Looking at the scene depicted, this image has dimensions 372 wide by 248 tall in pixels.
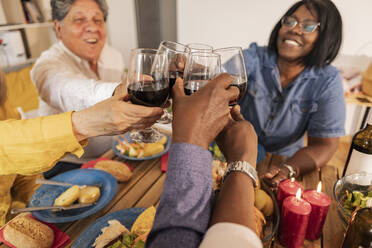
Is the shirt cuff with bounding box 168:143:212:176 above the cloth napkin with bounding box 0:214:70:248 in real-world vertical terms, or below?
above

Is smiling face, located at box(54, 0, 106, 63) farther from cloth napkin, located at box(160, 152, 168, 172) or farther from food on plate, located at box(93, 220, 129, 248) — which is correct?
food on plate, located at box(93, 220, 129, 248)

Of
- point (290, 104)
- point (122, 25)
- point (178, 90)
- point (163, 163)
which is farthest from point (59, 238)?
point (122, 25)

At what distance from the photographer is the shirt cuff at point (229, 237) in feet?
1.60

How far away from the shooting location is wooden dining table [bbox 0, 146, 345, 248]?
92 cm

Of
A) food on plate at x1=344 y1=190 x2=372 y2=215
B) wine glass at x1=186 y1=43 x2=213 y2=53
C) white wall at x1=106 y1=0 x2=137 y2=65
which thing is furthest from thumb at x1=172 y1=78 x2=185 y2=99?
white wall at x1=106 y1=0 x2=137 y2=65

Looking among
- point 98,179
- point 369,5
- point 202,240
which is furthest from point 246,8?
point 202,240

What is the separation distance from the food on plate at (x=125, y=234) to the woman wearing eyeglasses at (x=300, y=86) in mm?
811

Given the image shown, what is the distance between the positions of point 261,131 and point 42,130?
1540 mm

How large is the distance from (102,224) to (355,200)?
37.2 inches

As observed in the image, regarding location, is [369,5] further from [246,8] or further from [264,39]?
[246,8]

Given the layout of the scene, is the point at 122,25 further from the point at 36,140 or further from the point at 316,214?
the point at 316,214

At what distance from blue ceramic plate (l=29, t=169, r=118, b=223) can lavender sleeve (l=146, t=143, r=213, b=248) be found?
546 mm

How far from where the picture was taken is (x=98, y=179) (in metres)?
1.17

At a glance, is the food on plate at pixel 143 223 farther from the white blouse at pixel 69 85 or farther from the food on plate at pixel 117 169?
the white blouse at pixel 69 85
